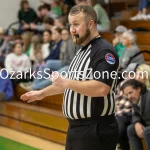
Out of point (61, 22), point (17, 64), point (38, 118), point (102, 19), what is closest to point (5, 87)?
point (17, 64)

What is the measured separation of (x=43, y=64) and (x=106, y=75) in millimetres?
3928

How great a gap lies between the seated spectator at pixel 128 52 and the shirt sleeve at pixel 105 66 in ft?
9.12

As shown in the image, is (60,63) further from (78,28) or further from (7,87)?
(78,28)

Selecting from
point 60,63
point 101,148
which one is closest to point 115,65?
point 101,148

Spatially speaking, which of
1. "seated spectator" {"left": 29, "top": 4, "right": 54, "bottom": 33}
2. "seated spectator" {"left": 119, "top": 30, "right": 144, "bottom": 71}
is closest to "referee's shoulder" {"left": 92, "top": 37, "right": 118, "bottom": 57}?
"seated spectator" {"left": 119, "top": 30, "right": 144, "bottom": 71}

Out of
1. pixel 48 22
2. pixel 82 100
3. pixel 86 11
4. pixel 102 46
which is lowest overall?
pixel 82 100

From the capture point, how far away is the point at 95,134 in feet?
7.80

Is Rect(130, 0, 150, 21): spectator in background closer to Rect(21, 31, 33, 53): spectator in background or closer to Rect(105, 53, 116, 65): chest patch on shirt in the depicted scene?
Rect(21, 31, 33, 53): spectator in background

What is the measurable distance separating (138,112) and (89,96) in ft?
5.87

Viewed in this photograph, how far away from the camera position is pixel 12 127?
19.4ft

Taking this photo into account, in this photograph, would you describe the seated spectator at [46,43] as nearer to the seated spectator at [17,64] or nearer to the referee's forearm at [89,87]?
the seated spectator at [17,64]

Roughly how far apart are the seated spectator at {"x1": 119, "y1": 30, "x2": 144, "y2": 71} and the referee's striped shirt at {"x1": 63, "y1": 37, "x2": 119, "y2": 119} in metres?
2.66

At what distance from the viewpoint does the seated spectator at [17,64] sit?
6.23 metres

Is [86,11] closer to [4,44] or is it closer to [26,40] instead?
[26,40]
